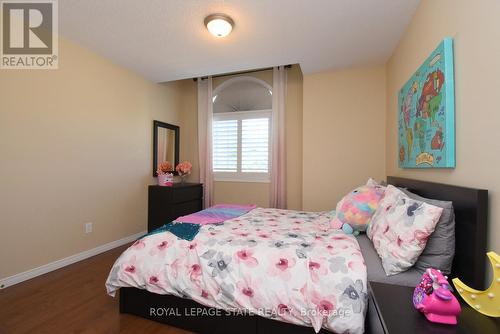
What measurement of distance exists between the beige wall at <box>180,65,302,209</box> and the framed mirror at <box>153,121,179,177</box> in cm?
17

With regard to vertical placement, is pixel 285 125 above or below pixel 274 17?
below

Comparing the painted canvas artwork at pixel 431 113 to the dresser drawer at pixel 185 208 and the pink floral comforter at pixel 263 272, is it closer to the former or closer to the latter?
the pink floral comforter at pixel 263 272

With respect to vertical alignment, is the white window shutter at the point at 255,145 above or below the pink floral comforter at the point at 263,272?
above

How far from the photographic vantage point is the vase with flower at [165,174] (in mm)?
3592

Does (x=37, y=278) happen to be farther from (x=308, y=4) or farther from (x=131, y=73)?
(x=308, y=4)

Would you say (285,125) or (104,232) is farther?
(285,125)

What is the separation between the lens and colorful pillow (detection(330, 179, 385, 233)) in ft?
5.64

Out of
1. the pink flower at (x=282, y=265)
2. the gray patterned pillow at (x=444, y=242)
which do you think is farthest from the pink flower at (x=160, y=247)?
the gray patterned pillow at (x=444, y=242)

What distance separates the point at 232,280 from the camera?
54.8 inches

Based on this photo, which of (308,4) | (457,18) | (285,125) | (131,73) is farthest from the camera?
(285,125)

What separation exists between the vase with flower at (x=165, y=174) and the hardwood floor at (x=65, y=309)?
4.96 feet

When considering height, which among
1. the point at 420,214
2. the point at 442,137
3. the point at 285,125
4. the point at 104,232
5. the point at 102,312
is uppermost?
the point at 285,125

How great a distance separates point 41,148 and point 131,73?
1.59 metres

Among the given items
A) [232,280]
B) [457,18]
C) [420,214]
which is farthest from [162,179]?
[457,18]
